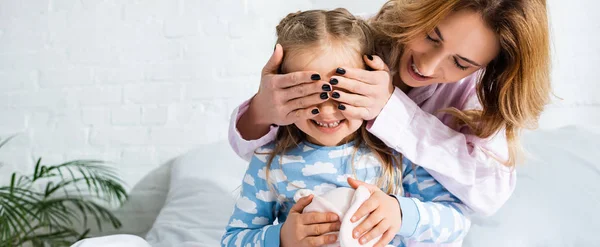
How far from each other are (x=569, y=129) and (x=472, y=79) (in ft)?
2.35

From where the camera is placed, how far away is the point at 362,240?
39.0 inches

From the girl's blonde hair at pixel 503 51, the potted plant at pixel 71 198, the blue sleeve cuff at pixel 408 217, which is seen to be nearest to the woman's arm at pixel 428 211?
the blue sleeve cuff at pixel 408 217

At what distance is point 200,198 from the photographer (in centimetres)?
193

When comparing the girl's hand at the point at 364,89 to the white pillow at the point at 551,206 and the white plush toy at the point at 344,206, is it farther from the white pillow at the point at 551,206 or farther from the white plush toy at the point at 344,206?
the white pillow at the point at 551,206

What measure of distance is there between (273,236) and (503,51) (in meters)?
0.53

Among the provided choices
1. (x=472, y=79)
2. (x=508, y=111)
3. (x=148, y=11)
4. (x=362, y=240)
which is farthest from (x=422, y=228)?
(x=148, y=11)

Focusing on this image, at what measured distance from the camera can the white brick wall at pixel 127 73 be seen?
226cm

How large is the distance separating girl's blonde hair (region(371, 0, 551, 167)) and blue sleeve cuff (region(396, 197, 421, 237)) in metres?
0.21

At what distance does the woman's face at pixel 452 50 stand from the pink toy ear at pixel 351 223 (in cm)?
25

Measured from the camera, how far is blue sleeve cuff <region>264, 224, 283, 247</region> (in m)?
1.08

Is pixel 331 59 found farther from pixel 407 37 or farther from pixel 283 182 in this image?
pixel 283 182

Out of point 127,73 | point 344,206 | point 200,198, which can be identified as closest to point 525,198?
point 344,206

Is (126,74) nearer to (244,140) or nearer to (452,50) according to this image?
(244,140)

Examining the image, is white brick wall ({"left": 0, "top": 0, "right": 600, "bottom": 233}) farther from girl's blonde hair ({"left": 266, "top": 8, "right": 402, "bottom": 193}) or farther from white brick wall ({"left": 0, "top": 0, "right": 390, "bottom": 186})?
girl's blonde hair ({"left": 266, "top": 8, "right": 402, "bottom": 193})
